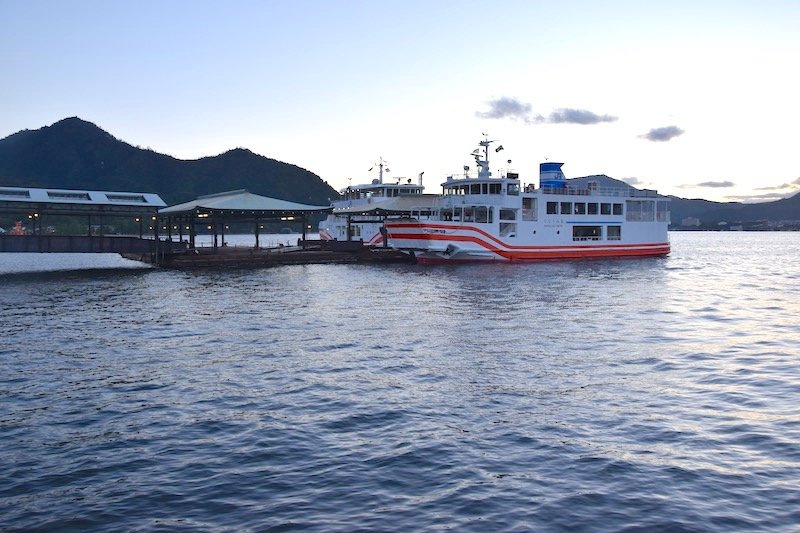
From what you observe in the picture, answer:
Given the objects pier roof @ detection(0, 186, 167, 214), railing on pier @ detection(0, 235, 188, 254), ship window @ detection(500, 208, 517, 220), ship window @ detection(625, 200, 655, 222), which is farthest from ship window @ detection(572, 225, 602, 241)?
railing on pier @ detection(0, 235, 188, 254)

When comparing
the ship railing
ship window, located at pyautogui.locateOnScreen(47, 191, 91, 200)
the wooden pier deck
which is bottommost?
the wooden pier deck

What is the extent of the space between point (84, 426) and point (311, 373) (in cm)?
700

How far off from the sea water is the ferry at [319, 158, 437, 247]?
4393cm

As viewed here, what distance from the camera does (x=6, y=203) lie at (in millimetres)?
57562

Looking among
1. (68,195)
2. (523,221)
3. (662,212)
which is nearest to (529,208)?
(523,221)

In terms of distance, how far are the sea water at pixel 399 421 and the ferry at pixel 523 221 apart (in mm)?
34674

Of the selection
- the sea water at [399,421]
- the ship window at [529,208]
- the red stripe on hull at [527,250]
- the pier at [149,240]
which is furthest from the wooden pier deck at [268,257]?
the sea water at [399,421]

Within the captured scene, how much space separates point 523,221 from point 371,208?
60.2ft

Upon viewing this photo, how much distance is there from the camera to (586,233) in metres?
77.2

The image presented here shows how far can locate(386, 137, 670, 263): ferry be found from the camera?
2667 inches

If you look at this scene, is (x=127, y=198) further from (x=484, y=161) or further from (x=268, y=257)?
(x=484, y=161)

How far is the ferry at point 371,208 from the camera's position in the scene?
76.3 meters

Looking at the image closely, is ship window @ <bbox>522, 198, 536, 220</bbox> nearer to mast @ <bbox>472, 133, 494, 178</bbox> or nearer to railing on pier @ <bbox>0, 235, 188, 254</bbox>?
mast @ <bbox>472, 133, 494, 178</bbox>

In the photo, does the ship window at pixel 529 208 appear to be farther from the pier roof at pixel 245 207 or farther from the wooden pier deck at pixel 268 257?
the pier roof at pixel 245 207
